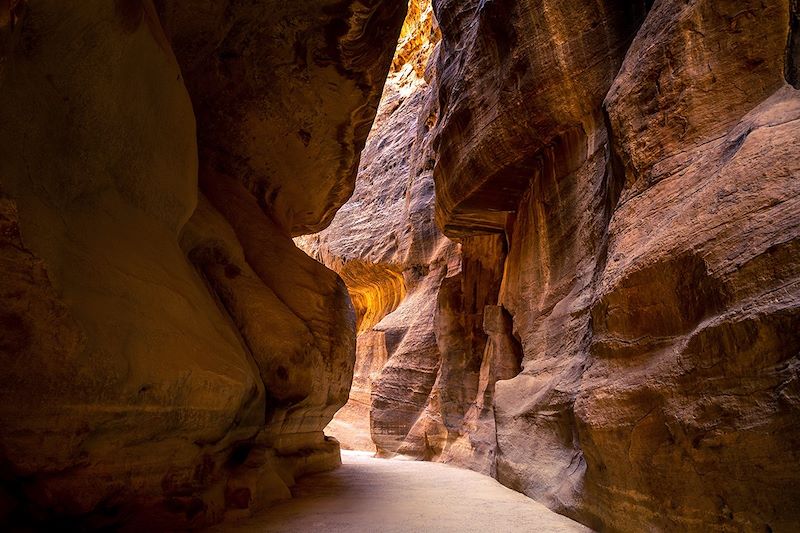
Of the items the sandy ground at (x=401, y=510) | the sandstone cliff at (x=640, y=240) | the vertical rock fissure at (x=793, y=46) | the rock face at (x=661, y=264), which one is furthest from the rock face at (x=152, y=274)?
the vertical rock fissure at (x=793, y=46)

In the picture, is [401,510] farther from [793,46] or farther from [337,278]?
[793,46]

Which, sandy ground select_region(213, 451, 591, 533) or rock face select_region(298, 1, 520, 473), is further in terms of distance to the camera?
rock face select_region(298, 1, 520, 473)

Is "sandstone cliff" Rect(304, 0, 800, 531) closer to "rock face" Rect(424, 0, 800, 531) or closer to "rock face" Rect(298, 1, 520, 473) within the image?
"rock face" Rect(424, 0, 800, 531)

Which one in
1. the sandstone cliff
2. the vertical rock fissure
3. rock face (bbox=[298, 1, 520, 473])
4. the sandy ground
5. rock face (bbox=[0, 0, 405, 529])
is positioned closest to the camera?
rock face (bbox=[0, 0, 405, 529])

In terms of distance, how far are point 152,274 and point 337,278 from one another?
363 centimetres

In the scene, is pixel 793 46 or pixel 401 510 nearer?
pixel 793 46

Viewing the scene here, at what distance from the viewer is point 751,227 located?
2.73 meters

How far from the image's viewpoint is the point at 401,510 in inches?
167

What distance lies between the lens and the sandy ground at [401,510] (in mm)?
3635

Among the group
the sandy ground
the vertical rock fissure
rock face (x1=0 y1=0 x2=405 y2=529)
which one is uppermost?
the vertical rock fissure

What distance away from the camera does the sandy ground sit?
363cm

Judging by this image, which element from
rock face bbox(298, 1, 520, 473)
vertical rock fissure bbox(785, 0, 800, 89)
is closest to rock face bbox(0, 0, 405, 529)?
vertical rock fissure bbox(785, 0, 800, 89)

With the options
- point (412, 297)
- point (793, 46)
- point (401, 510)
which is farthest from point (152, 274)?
point (412, 297)

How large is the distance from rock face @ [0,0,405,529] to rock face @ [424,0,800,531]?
2.39m
